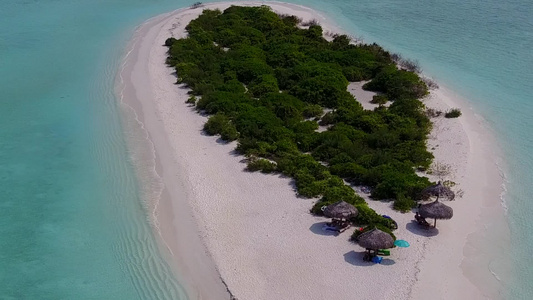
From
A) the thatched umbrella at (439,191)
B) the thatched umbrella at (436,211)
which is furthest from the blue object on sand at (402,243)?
the thatched umbrella at (439,191)

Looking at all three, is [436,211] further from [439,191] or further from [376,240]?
[376,240]

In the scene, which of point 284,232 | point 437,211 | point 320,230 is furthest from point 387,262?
point 284,232

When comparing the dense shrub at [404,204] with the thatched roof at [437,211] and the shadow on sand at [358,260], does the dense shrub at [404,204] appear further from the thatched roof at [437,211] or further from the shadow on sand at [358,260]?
the shadow on sand at [358,260]

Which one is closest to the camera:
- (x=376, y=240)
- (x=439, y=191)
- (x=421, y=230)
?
(x=376, y=240)

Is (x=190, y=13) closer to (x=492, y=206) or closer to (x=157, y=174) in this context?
(x=157, y=174)

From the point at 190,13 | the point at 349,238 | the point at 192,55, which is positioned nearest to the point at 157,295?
the point at 349,238

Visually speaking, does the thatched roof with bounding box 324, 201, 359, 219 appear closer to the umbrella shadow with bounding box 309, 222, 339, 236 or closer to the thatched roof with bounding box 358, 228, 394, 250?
the umbrella shadow with bounding box 309, 222, 339, 236
